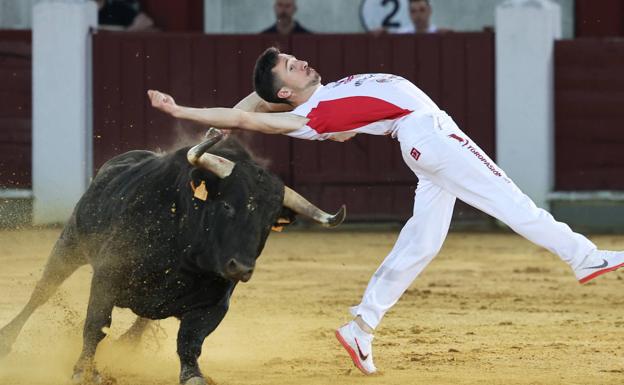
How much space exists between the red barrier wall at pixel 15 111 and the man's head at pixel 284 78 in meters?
5.94

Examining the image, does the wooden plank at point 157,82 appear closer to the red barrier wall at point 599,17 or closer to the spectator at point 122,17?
the spectator at point 122,17

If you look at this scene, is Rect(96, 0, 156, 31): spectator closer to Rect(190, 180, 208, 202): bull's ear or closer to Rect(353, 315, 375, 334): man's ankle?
Rect(353, 315, 375, 334): man's ankle

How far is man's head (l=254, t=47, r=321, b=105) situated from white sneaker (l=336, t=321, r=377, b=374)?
0.80 metres

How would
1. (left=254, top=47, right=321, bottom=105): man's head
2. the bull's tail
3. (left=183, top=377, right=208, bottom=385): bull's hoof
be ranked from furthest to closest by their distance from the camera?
the bull's tail < (left=254, top=47, right=321, bottom=105): man's head < (left=183, top=377, right=208, bottom=385): bull's hoof

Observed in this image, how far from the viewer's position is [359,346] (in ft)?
16.0

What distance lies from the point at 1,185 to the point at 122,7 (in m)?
2.21

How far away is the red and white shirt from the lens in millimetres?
4742

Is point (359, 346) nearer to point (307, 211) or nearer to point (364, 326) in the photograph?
point (364, 326)

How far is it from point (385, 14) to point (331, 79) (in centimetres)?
270

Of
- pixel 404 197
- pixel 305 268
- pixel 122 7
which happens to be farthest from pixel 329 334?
pixel 122 7

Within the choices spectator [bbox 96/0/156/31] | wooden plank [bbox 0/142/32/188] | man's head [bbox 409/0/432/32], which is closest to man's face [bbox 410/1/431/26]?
man's head [bbox 409/0/432/32]

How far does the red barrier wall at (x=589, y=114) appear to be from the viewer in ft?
33.7

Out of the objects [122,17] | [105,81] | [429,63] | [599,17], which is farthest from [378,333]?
[599,17]

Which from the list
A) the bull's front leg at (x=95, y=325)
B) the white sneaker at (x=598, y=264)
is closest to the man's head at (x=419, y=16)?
the white sneaker at (x=598, y=264)
